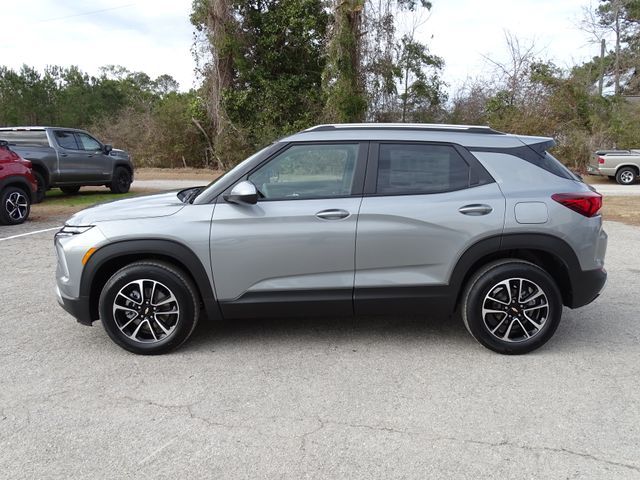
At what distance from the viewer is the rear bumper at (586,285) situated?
13.7 ft

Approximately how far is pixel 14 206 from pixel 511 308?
9.87 m

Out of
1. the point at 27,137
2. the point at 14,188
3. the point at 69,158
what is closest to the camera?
the point at 14,188

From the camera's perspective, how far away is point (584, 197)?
4109 millimetres

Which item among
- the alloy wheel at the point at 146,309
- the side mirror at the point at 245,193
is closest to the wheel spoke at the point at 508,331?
the side mirror at the point at 245,193

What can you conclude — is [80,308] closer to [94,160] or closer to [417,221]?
[417,221]

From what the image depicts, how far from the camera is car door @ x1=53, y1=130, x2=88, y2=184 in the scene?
45.3 ft

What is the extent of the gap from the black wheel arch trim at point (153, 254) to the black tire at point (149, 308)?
93 millimetres

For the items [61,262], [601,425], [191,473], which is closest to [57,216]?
[61,262]

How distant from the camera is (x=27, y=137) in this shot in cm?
1366

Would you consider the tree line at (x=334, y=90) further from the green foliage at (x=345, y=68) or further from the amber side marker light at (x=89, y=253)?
the amber side marker light at (x=89, y=253)

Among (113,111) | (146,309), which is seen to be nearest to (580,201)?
(146,309)

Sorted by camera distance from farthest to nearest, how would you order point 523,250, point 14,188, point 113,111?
point 113,111 < point 14,188 < point 523,250

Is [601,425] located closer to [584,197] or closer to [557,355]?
[557,355]

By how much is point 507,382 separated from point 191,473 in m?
2.19
